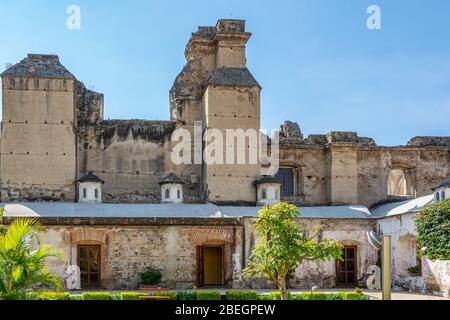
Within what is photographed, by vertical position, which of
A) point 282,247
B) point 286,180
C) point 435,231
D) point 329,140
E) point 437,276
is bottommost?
point 437,276

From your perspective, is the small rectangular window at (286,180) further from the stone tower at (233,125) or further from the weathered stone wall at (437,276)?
the weathered stone wall at (437,276)

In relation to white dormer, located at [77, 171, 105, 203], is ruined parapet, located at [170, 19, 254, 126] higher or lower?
higher

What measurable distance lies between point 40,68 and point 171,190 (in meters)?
8.03

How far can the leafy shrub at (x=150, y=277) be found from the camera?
80.1ft

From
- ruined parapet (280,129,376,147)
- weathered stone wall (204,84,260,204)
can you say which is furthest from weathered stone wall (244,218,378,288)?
ruined parapet (280,129,376,147)

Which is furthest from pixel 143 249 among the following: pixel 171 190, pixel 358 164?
pixel 358 164

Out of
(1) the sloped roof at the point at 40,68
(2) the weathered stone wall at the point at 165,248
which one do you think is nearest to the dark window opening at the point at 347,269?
(2) the weathered stone wall at the point at 165,248

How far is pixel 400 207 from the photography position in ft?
92.2

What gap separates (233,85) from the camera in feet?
98.4

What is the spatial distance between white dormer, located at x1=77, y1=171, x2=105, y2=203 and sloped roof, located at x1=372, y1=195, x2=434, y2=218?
11959 millimetres

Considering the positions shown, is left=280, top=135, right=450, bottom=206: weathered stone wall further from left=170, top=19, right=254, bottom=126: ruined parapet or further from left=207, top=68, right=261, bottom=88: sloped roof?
left=170, top=19, right=254, bottom=126: ruined parapet

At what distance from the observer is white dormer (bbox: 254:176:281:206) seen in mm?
28703

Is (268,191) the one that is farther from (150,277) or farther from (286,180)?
(150,277)
